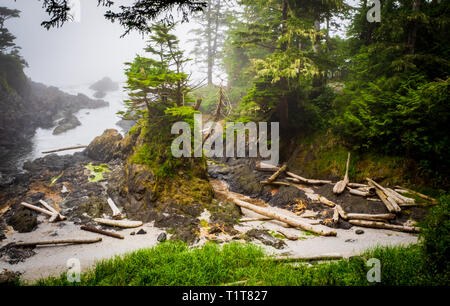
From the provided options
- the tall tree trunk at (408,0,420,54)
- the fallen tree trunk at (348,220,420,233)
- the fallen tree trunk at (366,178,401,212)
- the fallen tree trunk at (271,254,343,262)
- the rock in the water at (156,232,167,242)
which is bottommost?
the rock in the water at (156,232,167,242)

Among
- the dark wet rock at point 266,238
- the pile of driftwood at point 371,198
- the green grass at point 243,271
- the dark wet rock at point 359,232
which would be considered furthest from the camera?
the pile of driftwood at point 371,198

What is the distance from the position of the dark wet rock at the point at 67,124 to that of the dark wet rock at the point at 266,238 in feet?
91.9

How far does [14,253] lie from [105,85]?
53.9m

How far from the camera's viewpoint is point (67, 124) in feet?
84.0

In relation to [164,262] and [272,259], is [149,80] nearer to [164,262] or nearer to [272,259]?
[164,262]

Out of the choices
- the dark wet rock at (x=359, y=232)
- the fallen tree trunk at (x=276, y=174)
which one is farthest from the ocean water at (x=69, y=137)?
the dark wet rock at (x=359, y=232)

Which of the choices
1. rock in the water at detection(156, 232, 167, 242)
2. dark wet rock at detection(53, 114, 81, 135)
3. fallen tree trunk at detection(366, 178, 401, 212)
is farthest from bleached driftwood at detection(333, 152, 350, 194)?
dark wet rock at detection(53, 114, 81, 135)

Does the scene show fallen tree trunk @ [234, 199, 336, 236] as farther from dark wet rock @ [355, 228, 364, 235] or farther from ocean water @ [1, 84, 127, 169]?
ocean water @ [1, 84, 127, 169]

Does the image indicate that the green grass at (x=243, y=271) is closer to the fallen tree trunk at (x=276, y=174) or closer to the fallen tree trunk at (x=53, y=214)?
the fallen tree trunk at (x=53, y=214)

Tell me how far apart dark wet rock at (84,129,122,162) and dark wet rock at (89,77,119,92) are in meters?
38.0

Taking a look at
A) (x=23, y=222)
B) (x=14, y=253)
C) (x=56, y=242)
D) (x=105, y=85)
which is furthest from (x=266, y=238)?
(x=105, y=85)

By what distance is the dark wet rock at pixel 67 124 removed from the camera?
→ 78.0 ft

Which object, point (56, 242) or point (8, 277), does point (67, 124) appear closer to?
point (56, 242)

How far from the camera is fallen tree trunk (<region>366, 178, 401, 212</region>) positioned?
673cm
